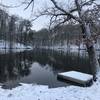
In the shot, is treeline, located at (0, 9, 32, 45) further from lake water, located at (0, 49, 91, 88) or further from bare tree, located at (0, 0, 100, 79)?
bare tree, located at (0, 0, 100, 79)

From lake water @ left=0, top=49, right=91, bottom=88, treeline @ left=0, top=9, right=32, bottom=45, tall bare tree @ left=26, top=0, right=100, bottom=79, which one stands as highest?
treeline @ left=0, top=9, right=32, bottom=45

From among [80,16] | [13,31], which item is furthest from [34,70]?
[13,31]

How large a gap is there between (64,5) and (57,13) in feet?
1.74

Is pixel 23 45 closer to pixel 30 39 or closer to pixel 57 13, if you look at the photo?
pixel 30 39

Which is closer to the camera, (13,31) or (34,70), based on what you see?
(34,70)

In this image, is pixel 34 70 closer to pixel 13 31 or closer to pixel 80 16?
pixel 80 16

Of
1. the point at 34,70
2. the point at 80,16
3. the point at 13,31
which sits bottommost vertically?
the point at 34,70

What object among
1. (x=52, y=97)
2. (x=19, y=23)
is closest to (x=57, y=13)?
(x=52, y=97)

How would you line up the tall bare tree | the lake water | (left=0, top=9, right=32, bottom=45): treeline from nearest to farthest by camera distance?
the tall bare tree → the lake water → (left=0, top=9, right=32, bottom=45): treeline

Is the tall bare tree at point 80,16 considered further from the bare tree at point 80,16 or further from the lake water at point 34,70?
the lake water at point 34,70

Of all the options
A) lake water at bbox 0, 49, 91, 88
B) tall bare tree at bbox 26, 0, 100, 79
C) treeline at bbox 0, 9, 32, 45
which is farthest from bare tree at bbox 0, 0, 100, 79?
treeline at bbox 0, 9, 32, 45

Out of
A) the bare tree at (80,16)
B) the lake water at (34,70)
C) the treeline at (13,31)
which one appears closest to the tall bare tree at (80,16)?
the bare tree at (80,16)

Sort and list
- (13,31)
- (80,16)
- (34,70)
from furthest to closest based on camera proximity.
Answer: (13,31), (34,70), (80,16)

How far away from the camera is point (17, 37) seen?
68938mm
